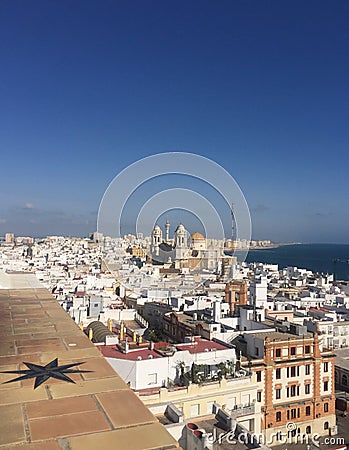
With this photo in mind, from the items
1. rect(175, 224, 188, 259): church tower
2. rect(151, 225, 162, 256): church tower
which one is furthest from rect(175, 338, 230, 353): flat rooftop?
rect(151, 225, 162, 256): church tower

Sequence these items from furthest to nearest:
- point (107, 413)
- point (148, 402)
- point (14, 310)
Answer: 1. point (148, 402)
2. point (14, 310)
3. point (107, 413)

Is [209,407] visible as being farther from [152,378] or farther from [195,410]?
[152,378]

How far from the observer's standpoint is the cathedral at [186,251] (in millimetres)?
39062

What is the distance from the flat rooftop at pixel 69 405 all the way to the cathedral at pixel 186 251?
3553 cm

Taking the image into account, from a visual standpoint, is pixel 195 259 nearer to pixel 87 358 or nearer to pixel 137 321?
pixel 137 321

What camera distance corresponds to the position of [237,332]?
39.7ft

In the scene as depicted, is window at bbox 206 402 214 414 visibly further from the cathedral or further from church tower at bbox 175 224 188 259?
church tower at bbox 175 224 188 259

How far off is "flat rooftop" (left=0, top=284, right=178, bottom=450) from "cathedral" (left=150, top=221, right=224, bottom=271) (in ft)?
117

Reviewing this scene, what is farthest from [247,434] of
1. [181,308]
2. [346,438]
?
[181,308]

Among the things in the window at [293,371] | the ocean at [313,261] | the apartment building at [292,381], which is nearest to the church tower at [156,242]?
the ocean at [313,261]

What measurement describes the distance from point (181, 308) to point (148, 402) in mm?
9692

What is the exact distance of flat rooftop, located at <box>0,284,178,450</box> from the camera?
111cm

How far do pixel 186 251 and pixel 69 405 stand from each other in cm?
3982

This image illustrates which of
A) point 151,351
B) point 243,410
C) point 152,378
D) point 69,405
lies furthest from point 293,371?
point 69,405
